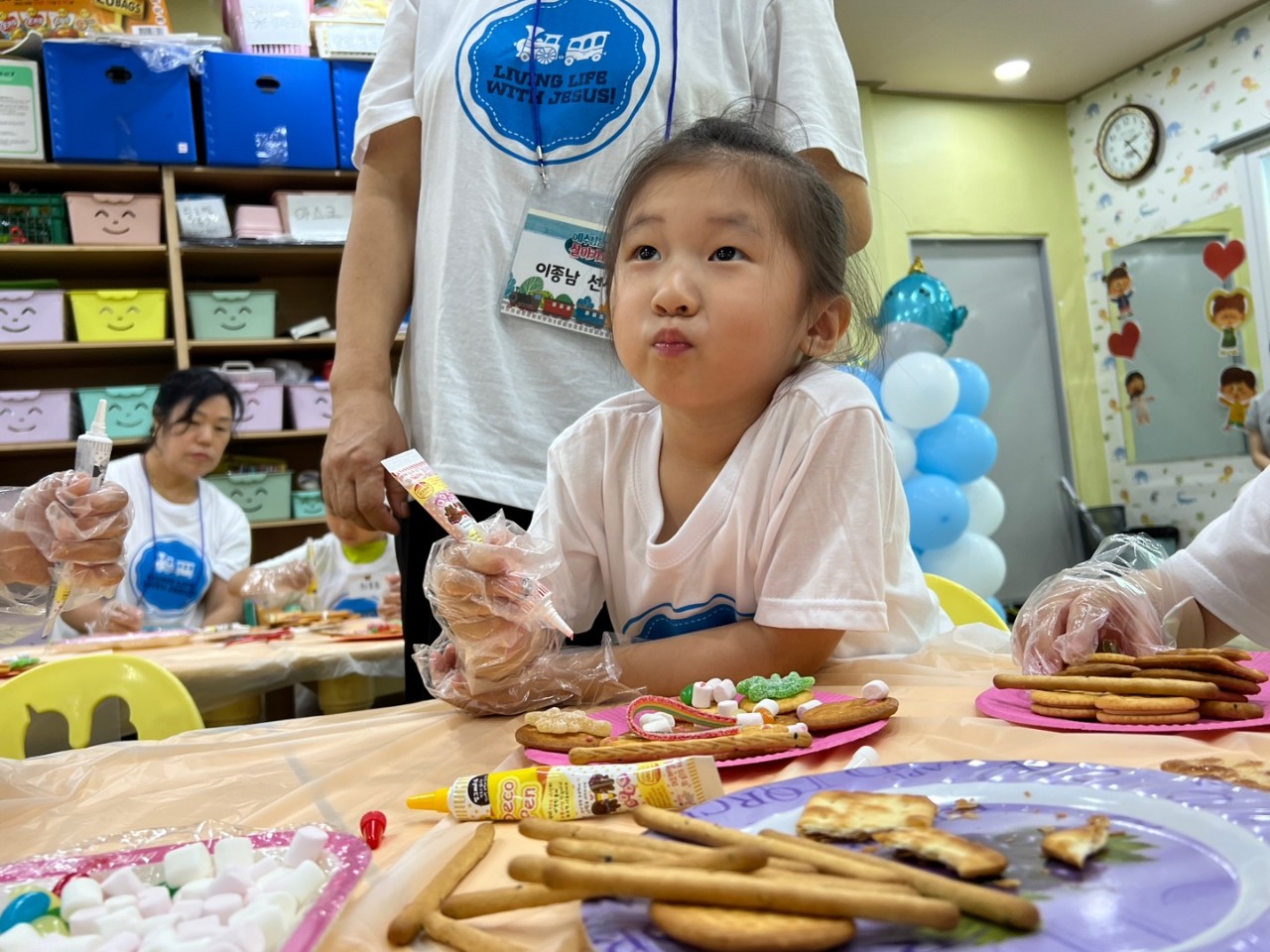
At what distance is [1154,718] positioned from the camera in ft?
2.18

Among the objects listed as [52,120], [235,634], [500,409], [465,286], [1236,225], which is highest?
[52,120]

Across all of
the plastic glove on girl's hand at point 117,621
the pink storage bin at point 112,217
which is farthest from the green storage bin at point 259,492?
the plastic glove on girl's hand at point 117,621

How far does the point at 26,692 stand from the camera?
145 centimetres

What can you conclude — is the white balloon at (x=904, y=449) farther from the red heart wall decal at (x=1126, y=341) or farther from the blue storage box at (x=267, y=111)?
the blue storage box at (x=267, y=111)

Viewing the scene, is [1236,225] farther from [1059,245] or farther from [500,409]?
[500,409]

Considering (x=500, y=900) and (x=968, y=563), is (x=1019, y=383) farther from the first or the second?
(x=500, y=900)

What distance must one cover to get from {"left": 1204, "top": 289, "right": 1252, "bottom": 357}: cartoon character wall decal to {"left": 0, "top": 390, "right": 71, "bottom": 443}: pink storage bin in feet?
18.9

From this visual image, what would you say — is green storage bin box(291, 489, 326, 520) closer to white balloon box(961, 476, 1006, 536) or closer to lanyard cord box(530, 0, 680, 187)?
white balloon box(961, 476, 1006, 536)

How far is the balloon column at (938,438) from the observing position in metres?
4.34

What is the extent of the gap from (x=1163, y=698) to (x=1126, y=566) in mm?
325

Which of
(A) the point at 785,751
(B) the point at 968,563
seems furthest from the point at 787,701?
(B) the point at 968,563

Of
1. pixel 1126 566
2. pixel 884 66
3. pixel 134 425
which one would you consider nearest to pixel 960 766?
pixel 1126 566

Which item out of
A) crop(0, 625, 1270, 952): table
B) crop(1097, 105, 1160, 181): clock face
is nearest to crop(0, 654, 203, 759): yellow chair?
crop(0, 625, 1270, 952): table

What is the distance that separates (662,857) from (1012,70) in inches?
256
